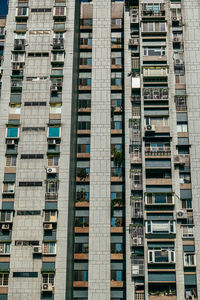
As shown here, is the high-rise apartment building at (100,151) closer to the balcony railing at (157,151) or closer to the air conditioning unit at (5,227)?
the balcony railing at (157,151)

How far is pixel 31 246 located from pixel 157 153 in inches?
634

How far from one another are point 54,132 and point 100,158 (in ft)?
18.7

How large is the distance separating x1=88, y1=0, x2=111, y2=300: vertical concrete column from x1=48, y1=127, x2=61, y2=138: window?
13.4ft

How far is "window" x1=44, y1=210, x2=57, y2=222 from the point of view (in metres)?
43.1

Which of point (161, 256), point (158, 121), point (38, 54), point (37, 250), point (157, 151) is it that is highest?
point (38, 54)

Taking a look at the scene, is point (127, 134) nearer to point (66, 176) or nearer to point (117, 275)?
point (66, 176)

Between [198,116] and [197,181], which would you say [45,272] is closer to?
[197,181]

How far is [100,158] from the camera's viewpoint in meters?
47.5

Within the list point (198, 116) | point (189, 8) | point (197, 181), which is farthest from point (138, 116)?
point (189, 8)

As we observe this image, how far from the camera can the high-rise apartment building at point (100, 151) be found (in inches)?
1673

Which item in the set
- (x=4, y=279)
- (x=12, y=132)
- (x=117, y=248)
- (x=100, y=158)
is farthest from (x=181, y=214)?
(x=12, y=132)

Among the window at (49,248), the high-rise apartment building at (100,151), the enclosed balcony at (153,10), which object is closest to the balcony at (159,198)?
the high-rise apartment building at (100,151)

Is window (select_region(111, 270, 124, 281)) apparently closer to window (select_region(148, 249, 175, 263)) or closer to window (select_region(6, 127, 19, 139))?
window (select_region(148, 249, 175, 263))

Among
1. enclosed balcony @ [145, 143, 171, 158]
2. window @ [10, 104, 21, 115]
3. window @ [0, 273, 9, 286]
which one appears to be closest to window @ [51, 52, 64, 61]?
window @ [10, 104, 21, 115]
